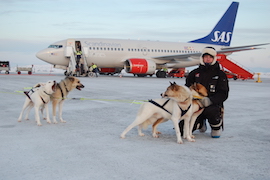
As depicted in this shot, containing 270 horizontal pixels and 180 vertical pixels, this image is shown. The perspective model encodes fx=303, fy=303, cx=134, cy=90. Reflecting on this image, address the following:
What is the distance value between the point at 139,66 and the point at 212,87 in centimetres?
1969

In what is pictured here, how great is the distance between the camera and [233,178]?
3160 millimetres

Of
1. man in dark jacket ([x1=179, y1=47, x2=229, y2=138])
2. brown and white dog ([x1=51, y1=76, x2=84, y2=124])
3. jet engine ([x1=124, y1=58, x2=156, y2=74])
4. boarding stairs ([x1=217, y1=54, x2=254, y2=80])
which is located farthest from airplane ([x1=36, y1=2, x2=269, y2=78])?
man in dark jacket ([x1=179, y1=47, x2=229, y2=138])

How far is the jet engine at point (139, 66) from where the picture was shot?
24641 mm

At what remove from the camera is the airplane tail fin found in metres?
31.0

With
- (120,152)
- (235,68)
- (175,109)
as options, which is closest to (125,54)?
(235,68)

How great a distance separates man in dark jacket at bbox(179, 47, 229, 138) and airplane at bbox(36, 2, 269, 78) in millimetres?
19353

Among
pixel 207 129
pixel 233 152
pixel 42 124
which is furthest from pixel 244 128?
pixel 42 124

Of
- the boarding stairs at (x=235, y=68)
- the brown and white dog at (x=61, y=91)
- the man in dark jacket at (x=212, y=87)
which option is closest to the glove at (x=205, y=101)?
the man in dark jacket at (x=212, y=87)

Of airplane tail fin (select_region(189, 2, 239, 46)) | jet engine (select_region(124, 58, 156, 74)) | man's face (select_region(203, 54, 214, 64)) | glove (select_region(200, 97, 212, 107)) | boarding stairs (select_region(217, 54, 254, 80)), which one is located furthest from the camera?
airplane tail fin (select_region(189, 2, 239, 46))

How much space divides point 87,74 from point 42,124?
19.1m

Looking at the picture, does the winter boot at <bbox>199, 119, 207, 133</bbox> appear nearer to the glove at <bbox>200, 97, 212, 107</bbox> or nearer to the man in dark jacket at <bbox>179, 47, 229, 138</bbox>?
the man in dark jacket at <bbox>179, 47, 229, 138</bbox>

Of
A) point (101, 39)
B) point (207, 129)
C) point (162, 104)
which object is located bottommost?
point (207, 129)

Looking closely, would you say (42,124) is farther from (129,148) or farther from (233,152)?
(233,152)

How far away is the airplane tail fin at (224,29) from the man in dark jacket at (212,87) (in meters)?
27.3
